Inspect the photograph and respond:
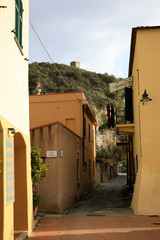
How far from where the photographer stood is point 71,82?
58656mm

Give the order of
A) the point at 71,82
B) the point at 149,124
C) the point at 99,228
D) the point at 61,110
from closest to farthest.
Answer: the point at 99,228, the point at 149,124, the point at 61,110, the point at 71,82

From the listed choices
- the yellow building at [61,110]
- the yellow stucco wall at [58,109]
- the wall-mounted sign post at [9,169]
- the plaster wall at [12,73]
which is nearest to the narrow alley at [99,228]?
the wall-mounted sign post at [9,169]

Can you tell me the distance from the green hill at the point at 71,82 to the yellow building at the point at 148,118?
117ft

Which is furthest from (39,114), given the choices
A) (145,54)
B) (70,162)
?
(145,54)

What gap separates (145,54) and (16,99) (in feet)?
25.4

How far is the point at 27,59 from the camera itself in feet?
29.0

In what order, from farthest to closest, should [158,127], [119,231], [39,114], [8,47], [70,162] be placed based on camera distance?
[39,114]
[70,162]
[158,127]
[119,231]
[8,47]

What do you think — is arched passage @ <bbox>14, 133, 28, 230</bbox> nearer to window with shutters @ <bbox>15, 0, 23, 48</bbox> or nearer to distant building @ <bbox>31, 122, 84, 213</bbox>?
window with shutters @ <bbox>15, 0, 23, 48</bbox>

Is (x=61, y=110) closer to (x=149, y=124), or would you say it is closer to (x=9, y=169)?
(x=149, y=124)

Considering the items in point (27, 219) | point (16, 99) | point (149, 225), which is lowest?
point (149, 225)

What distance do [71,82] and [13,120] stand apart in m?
52.2

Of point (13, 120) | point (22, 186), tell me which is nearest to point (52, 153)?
point (22, 186)

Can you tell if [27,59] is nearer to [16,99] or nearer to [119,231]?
[16,99]

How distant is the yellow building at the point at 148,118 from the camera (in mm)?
12203
